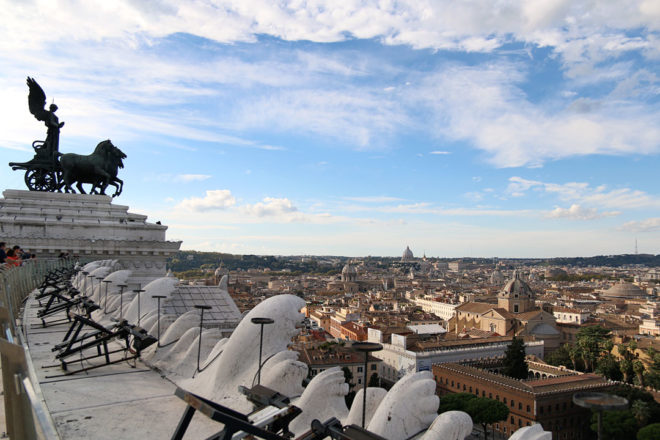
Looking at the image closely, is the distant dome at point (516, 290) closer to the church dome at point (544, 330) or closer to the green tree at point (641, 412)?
the church dome at point (544, 330)

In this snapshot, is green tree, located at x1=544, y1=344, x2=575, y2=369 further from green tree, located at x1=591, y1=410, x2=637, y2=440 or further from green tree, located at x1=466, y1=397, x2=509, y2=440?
green tree, located at x1=466, y1=397, x2=509, y2=440

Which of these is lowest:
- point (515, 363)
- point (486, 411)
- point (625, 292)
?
point (486, 411)

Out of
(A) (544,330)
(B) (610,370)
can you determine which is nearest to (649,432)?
(B) (610,370)

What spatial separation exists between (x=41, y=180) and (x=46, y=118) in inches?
105

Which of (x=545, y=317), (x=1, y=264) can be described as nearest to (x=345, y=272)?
(x=545, y=317)

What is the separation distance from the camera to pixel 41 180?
20.5 meters

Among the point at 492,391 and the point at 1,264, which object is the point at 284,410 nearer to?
the point at 1,264

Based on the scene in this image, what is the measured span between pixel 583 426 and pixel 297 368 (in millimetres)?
29550

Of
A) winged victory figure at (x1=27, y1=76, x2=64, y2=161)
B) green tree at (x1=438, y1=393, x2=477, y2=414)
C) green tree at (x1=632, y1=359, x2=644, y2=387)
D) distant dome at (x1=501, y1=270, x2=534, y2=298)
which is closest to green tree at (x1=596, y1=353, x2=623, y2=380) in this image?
green tree at (x1=632, y1=359, x2=644, y2=387)

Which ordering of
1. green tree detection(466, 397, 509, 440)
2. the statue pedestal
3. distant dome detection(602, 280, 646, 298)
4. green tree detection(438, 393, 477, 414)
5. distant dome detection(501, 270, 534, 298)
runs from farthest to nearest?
distant dome detection(602, 280, 646, 298) → distant dome detection(501, 270, 534, 298) → green tree detection(438, 393, 477, 414) → green tree detection(466, 397, 509, 440) → the statue pedestal

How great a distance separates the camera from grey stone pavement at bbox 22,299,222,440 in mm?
3117

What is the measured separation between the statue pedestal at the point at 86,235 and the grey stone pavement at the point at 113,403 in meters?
10.9

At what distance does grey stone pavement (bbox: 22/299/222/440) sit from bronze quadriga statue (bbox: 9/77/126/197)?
14.9 meters

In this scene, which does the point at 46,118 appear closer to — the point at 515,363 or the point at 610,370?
the point at 515,363
